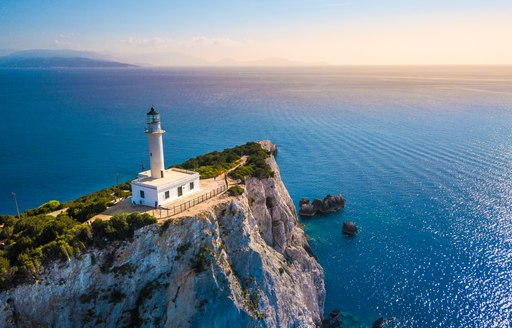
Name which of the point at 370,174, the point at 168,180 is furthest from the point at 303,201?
the point at 168,180

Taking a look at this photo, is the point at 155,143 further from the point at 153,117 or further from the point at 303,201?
the point at 303,201

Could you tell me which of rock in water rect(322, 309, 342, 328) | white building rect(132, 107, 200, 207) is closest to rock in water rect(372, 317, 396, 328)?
rock in water rect(322, 309, 342, 328)

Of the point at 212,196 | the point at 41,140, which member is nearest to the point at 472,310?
the point at 212,196

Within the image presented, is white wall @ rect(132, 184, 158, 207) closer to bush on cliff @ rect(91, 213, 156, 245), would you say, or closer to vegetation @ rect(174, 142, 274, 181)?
bush on cliff @ rect(91, 213, 156, 245)

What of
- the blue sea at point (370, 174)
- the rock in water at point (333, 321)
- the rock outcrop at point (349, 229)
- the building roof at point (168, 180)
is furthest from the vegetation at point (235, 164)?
the rock in water at point (333, 321)

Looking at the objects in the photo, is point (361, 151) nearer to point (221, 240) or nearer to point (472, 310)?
point (472, 310)

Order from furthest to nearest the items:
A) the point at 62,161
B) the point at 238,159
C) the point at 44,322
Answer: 1. the point at 62,161
2. the point at 238,159
3. the point at 44,322
